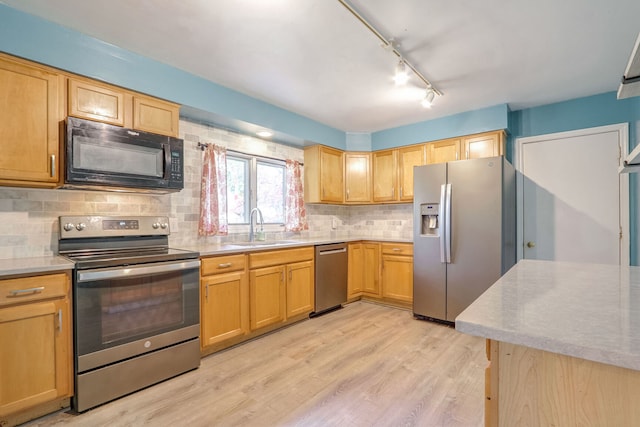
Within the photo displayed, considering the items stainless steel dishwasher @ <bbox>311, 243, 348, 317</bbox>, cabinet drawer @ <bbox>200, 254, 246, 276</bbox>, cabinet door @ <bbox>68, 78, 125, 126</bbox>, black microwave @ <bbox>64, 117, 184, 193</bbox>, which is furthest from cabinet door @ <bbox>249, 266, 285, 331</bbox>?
cabinet door @ <bbox>68, 78, 125, 126</bbox>

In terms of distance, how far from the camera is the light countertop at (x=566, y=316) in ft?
2.09

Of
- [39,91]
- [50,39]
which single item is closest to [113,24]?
[50,39]

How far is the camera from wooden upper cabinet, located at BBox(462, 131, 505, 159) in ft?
11.1

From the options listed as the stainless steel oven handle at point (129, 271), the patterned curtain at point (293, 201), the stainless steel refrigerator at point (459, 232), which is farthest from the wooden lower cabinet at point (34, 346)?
the stainless steel refrigerator at point (459, 232)

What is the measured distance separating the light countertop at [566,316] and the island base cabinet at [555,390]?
74 millimetres

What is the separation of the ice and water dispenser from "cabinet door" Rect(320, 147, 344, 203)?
1.27 metres

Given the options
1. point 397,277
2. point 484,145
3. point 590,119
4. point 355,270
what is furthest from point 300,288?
point 590,119

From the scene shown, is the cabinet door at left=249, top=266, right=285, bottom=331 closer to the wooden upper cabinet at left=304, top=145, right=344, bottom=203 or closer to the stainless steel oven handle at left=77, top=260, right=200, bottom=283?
the stainless steel oven handle at left=77, top=260, right=200, bottom=283

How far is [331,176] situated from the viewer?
14.0ft

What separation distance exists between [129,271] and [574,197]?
13.9 feet

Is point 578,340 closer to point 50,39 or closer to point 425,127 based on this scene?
point 50,39

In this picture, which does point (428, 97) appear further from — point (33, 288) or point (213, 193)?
point (33, 288)

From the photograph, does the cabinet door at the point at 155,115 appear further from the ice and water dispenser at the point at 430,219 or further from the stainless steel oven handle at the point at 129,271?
the ice and water dispenser at the point at 430,219

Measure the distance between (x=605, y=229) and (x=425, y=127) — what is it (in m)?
2.18
